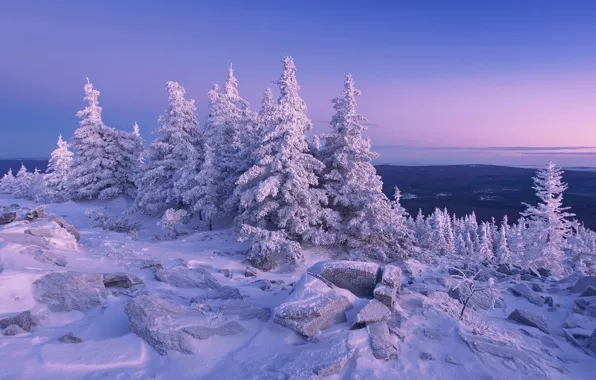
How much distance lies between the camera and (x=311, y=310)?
6.82 m

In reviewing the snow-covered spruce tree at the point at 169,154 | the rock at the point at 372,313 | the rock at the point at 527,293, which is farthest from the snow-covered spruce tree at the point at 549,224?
the snow-covered spruce tree at the point at 169,154

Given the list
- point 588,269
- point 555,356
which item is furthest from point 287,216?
point 588,269

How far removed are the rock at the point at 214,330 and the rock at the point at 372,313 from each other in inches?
105

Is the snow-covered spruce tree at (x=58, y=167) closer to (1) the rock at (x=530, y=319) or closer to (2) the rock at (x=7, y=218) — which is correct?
(2) the rock at (x=7, y=218)

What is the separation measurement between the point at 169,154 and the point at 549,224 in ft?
98.3

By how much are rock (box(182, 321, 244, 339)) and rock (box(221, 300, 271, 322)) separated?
15.8 inches

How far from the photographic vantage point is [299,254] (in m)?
15.0

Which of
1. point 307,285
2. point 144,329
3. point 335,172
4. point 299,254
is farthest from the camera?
point 335,172

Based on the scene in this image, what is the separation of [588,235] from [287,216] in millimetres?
67153

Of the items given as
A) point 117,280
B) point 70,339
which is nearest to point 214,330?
point 70,339

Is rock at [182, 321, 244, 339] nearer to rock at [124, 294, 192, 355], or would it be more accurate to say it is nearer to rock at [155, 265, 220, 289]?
rock at [124, 294, 192, 355]

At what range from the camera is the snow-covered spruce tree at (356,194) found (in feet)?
52.1

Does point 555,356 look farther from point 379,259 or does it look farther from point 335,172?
point 335,172

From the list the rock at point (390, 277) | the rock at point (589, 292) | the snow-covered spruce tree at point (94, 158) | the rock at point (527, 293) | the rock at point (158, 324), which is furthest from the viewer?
the snow-covered spruce tree at point (94, 158)
